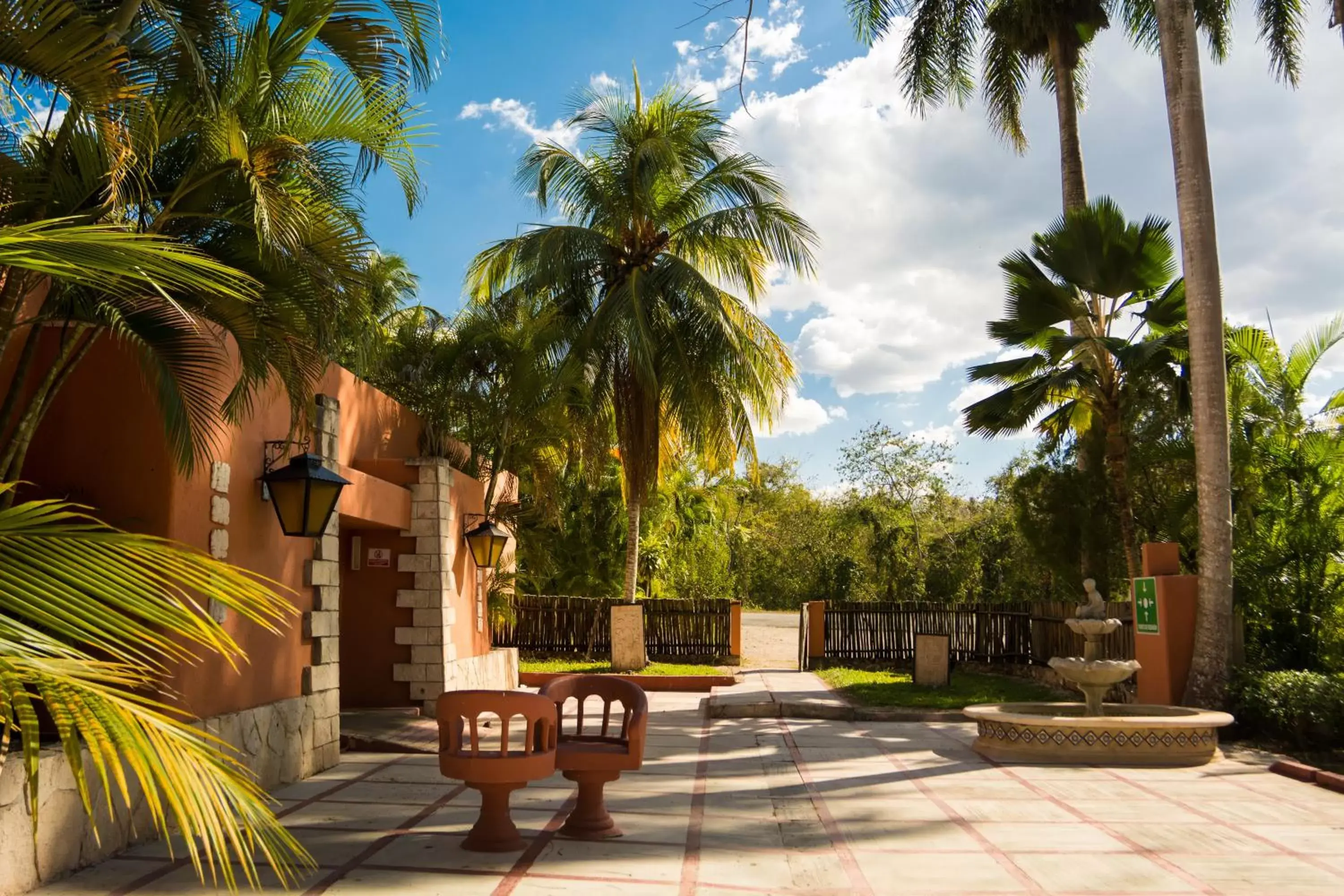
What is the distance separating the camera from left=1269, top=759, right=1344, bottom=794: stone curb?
7.95 m

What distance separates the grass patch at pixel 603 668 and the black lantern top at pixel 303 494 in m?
8.94

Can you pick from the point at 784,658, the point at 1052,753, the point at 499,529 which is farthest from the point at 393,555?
the point at 784,658

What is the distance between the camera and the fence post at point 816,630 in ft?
62.0

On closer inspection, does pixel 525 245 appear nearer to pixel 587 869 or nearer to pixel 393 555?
pixel 393 555

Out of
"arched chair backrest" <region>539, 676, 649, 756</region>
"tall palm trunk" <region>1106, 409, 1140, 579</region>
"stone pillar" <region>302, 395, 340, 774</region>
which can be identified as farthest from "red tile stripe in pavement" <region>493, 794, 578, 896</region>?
"tall palm trunk" <region>1106, 409, 1140, 579</region>

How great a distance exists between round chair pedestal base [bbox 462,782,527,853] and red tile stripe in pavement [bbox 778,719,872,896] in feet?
6.09

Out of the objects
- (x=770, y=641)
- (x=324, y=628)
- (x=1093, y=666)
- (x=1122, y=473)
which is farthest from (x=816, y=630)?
(x=324, y=628)

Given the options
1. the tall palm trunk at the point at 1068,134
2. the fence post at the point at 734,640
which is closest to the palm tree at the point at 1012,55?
the tall palm trunk at the point at 1068,134

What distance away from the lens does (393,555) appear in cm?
1181

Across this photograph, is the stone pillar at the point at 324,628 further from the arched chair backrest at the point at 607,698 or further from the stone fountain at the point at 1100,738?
the stone fountain at the point at 1100,738

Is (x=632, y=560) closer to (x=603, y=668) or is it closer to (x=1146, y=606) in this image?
(x=603, y=668)

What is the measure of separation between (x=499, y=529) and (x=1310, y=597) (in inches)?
408

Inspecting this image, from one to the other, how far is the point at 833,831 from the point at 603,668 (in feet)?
37.4

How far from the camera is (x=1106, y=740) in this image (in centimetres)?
917
